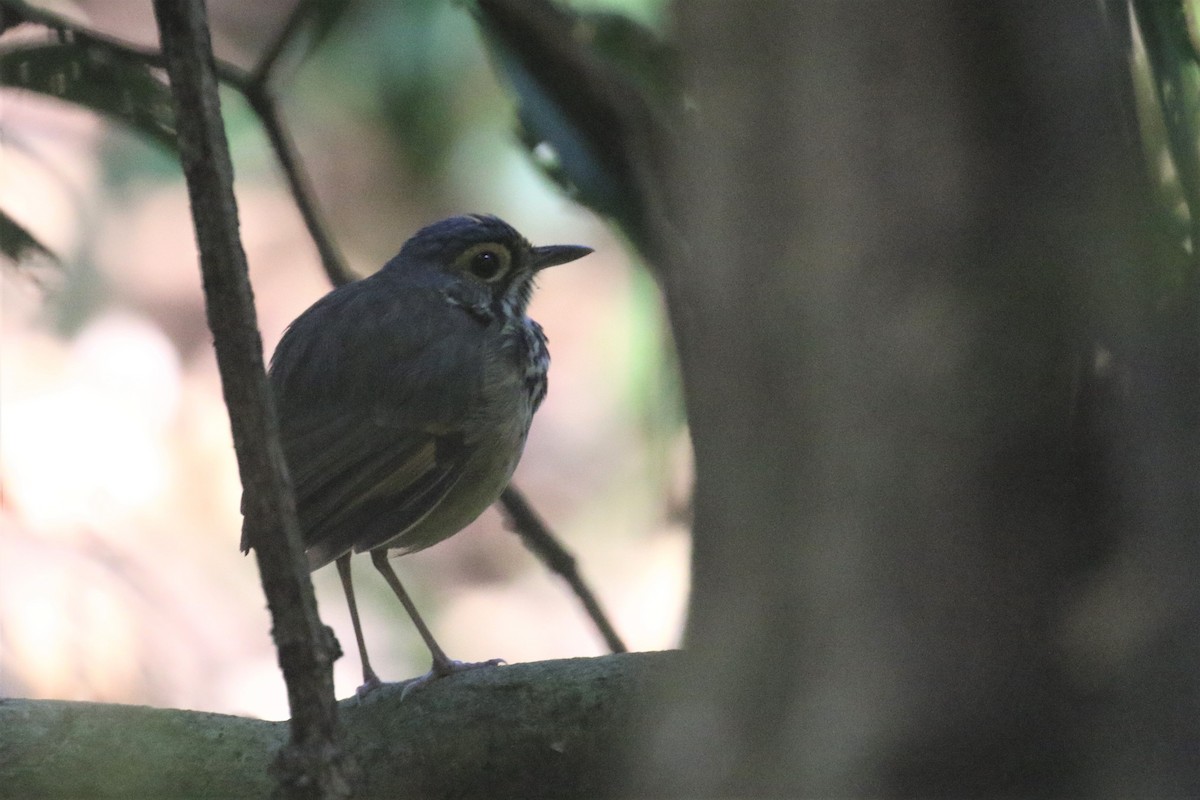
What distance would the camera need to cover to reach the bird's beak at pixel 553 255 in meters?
4.17

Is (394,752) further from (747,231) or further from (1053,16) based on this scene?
(1053,16)

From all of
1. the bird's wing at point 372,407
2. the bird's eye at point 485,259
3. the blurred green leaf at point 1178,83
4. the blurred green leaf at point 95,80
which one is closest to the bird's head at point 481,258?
the bird's eye at point 485,259

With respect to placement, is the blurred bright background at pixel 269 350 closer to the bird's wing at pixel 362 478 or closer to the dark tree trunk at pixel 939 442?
the bird's wing at pixel 362 478

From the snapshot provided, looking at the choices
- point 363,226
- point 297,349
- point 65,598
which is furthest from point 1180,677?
point 363,226

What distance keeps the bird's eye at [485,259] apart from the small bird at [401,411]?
0.08 meters

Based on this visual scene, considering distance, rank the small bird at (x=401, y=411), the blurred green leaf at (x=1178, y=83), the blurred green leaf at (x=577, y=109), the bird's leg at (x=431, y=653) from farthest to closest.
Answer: the small bird at (x=401, y=411) → the bird's leg at (x=431, y=653) → the blurred green leaf at (x=577, y=109) → the blurred green leaf at (x=1178, y=83)

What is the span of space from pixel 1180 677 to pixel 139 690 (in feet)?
10.6

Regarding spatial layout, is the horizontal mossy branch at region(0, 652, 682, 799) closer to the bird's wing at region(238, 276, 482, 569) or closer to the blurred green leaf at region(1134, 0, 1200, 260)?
the bird's wing at region(238, 276, 482, 569)

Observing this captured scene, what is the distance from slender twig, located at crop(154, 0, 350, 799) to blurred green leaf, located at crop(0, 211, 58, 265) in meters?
1.03

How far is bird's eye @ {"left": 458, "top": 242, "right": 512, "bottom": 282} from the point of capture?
4.11 metres

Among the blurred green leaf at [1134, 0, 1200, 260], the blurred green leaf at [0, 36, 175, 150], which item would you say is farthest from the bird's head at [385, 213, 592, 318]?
the blurred green leaf at [1134, 0, 1200, 260]

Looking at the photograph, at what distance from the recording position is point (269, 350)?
6324mm

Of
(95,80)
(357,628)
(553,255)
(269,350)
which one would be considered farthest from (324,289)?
(95,80)

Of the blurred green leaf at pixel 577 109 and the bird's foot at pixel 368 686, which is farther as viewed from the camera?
the bird's foot at pixel 368 686
